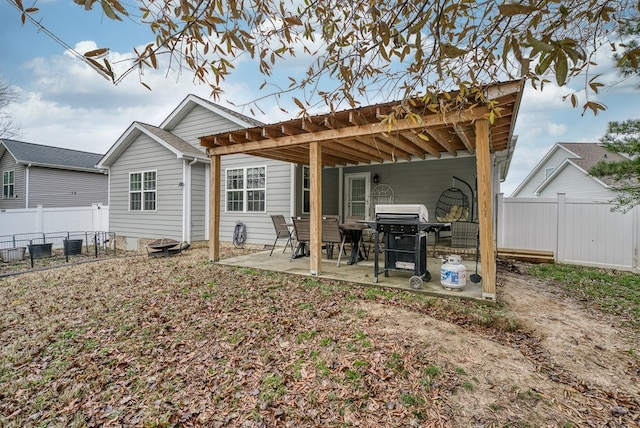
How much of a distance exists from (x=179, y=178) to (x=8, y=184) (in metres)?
12.1

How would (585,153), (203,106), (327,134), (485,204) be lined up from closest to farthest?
(485,204)
(327,134)
(203,106)
(585,153)

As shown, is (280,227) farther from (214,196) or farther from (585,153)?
(585,153)

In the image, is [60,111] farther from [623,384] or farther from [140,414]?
[623,384]

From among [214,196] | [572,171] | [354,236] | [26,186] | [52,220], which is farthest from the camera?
[572,171]

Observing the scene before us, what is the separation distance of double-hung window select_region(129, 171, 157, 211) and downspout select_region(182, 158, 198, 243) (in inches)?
56.4

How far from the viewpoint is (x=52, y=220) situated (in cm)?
1163

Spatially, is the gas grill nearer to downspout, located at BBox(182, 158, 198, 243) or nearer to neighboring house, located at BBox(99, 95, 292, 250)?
neighboring house, located at BBox(99, 95, 292, 250)

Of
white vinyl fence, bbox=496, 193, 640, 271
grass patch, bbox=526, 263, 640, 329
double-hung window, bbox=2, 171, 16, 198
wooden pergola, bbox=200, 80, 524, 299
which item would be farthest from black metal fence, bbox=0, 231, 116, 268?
white vinyl fence, bbox=496, 193, 640, 271

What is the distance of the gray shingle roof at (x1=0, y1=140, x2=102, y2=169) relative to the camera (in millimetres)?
14023

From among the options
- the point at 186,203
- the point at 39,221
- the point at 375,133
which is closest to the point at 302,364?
the point at 375,133

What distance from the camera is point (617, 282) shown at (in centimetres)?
515

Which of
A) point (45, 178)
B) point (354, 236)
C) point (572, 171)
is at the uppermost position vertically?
point (572, 171)

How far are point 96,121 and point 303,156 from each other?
11254 mm

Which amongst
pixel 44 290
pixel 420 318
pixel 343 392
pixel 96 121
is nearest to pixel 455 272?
pixel 420 318
